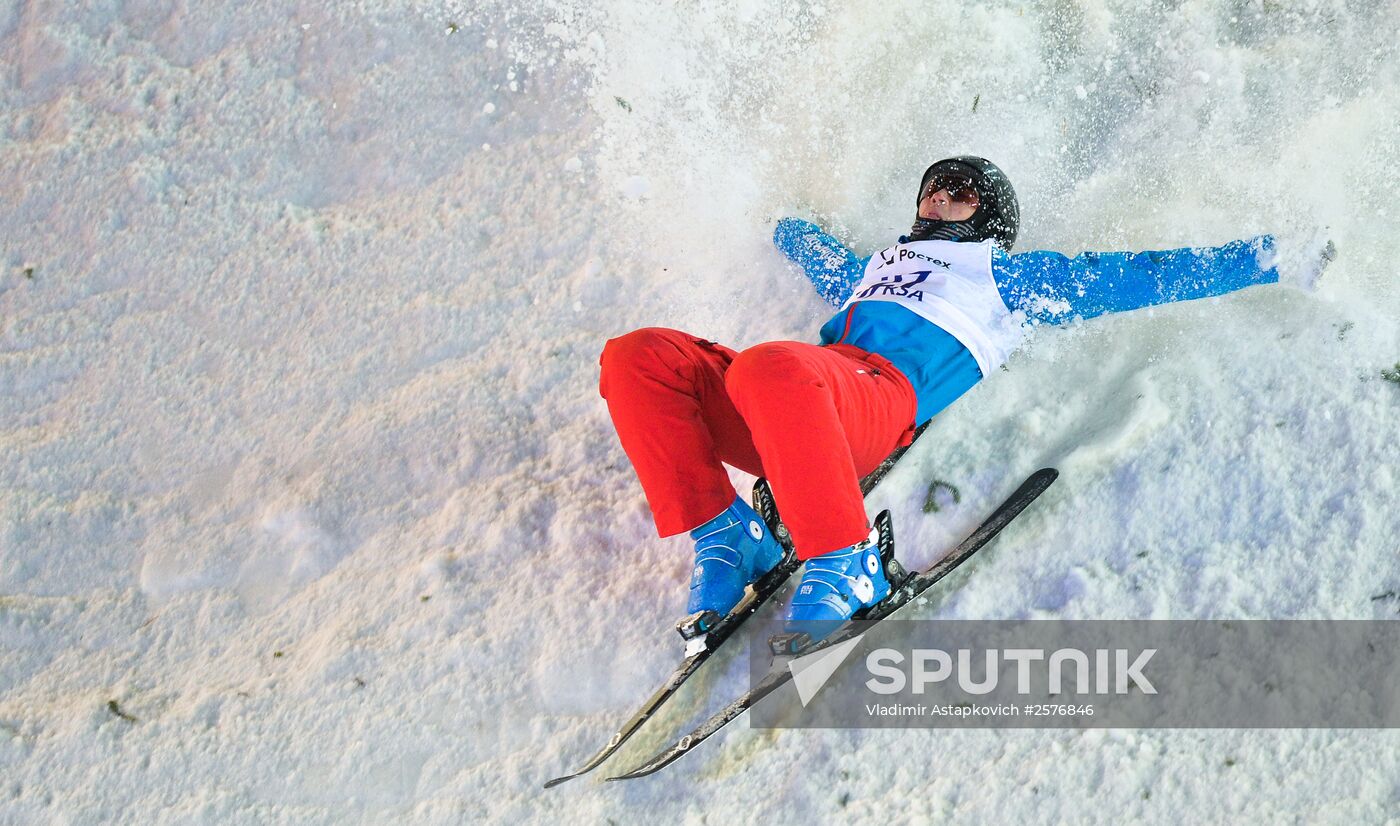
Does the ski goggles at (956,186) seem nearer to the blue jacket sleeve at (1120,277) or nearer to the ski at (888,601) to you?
the blue jacket sleeve at (1120,277)

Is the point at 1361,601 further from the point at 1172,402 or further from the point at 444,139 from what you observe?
the point at 444,139

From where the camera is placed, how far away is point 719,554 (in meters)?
1.75

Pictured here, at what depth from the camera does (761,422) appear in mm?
1559

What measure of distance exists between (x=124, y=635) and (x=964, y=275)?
6.06 ft

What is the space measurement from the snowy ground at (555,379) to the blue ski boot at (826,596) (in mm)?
250

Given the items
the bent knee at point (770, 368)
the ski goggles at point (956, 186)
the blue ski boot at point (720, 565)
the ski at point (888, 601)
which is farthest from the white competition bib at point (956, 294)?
the blue ski boot at point (720, 565)

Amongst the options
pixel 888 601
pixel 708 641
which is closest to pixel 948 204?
pixel 888 601

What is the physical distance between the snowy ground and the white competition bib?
15 cm

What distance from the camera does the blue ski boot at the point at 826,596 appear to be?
1586mm

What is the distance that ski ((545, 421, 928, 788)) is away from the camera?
1.70 meters

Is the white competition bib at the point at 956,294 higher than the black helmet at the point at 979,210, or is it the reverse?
the black helmet at the point at 979,210

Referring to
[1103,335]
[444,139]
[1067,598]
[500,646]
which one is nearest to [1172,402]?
[1103,335]

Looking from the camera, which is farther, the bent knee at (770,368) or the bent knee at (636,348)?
the bent knee at (636,348)

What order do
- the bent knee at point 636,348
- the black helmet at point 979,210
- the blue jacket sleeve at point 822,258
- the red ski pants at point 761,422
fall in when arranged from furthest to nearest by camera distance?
the blue jacket sleeve at point 822,258, the black helmet at point 979,210, the bent knee at point 636,348, the red ski pants at point 761,422
